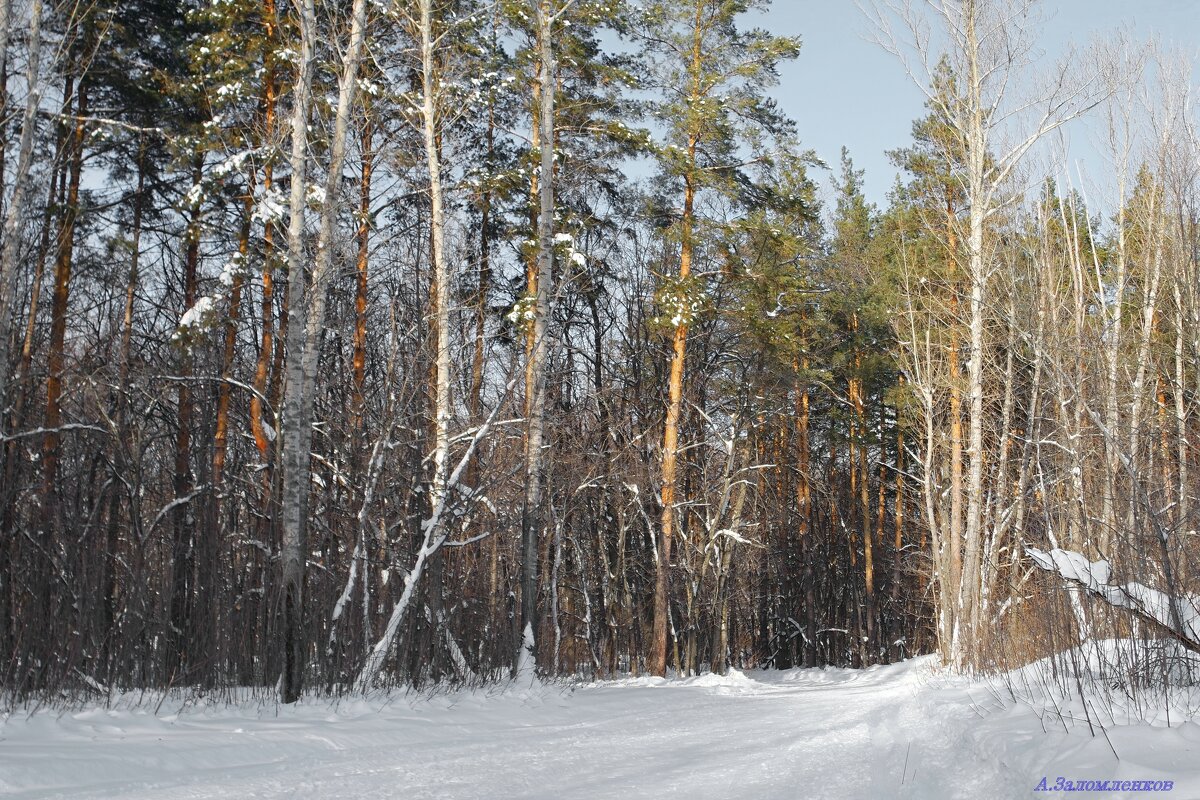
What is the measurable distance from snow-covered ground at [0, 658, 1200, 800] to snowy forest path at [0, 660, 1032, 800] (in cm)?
2

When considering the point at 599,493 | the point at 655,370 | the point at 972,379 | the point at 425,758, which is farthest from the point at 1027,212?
the point at 425,758

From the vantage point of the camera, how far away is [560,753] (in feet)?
20.9

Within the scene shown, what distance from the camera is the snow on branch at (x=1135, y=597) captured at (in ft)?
19.5

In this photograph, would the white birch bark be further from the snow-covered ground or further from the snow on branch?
the snow on branch

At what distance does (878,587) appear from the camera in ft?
93.1

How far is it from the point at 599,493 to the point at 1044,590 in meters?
14.9

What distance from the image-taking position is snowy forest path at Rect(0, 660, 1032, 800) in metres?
4.84

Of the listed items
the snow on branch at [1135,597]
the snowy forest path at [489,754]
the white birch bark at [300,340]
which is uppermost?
the white birch bark at [300,340]

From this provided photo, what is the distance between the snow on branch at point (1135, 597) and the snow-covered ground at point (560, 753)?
102 cm

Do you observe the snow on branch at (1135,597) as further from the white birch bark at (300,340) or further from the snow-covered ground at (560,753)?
the white birch bark at (300,340)

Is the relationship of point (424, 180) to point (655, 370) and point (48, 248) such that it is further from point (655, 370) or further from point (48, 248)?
point (655, 370)

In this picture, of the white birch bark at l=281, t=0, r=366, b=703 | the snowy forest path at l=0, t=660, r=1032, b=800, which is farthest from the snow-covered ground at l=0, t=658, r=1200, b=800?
the white birch bark at l=281, t=0, r=366, b=703

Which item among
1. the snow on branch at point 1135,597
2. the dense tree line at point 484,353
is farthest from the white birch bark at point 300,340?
the snow on branch at point 1135,597

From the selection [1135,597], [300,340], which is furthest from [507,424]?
[1135,597]
